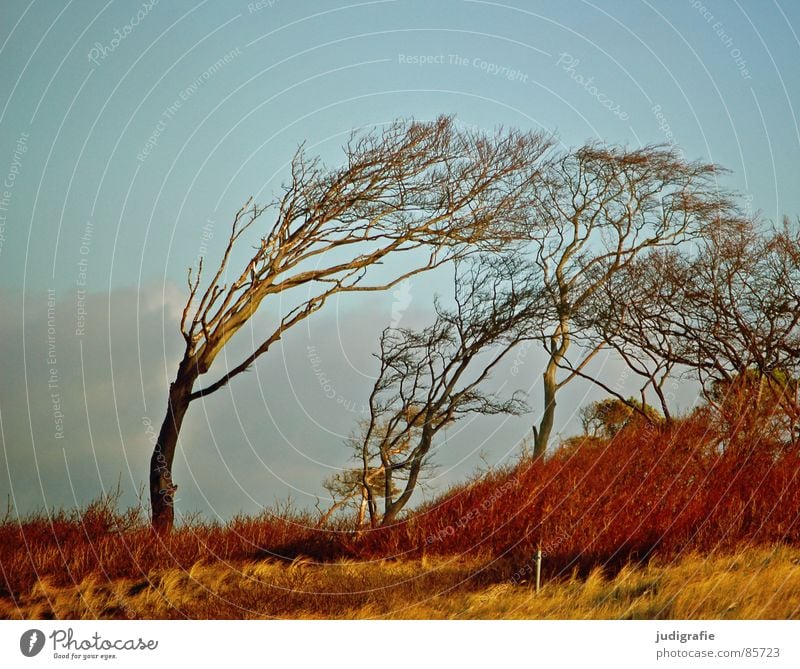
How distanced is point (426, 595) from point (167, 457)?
2.51 meters

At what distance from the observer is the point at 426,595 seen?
6.14 m

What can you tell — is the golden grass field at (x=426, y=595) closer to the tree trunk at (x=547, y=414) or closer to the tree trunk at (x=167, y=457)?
the tree trunk at (x=167, y=457)

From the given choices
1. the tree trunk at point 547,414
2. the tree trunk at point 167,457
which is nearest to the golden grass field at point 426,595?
the tree trunk at point 167,457

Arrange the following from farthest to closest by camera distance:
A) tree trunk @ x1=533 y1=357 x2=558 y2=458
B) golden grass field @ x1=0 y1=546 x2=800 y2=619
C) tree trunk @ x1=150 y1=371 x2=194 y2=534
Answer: tree trunk @ x1=533 y1=357 x2=558 y2=458 → tree trunk @ x1=150 y1=371 x2=194 y2=534 → golden grass field @ x1=0 y1=546 x2=800 y2=619

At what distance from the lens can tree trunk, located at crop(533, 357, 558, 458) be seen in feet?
27.7

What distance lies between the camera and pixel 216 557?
6.55 m

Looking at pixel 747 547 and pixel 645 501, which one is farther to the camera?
pixel 645 501

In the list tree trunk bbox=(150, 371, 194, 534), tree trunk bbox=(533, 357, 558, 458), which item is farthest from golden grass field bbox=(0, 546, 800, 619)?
tree trunk bbox=(533, 357, 558, 458)

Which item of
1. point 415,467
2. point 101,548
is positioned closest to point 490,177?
point 415,467

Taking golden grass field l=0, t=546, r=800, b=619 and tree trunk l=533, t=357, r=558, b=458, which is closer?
golden grass field l=0, t=546, r=800, b=619

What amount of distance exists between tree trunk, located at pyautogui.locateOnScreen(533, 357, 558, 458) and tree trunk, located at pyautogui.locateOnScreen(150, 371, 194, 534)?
132 inches

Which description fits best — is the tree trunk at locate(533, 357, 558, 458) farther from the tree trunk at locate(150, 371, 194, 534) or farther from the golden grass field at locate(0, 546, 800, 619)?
the tree trunk at locate(150, 371, 194, 534)

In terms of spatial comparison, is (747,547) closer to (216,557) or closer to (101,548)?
(216,557)
